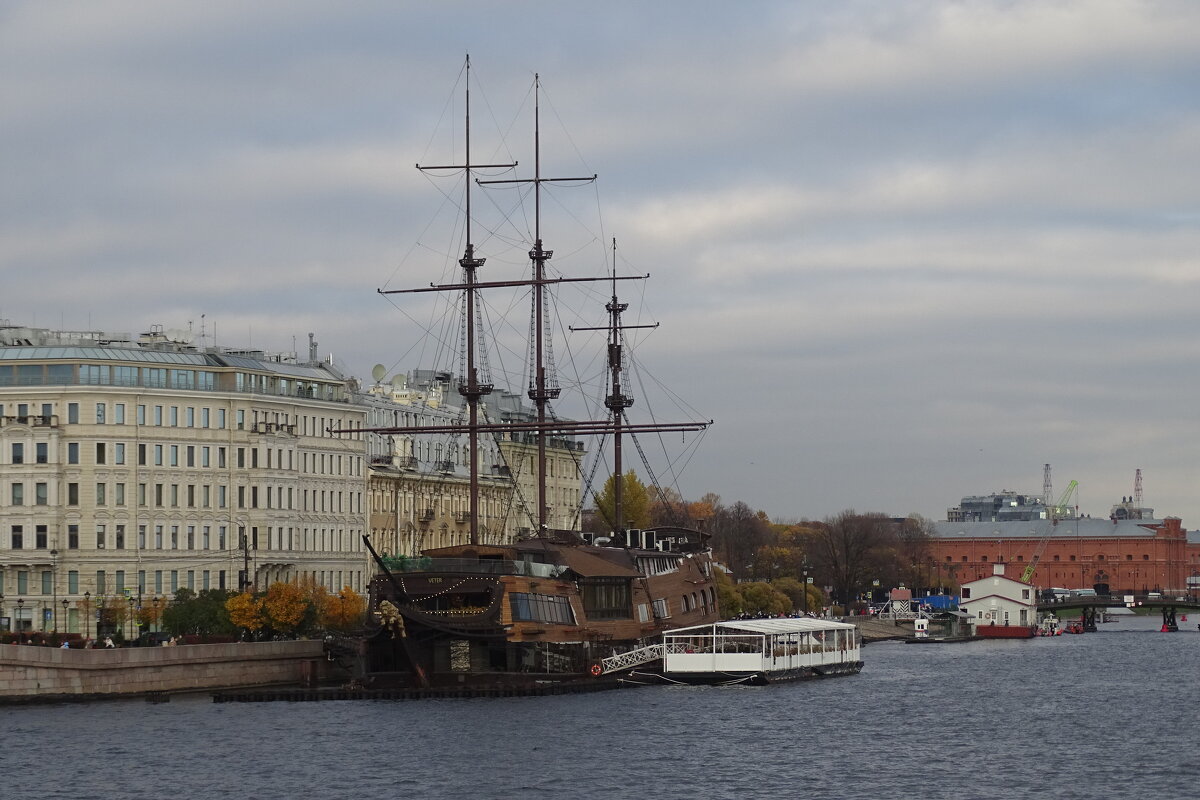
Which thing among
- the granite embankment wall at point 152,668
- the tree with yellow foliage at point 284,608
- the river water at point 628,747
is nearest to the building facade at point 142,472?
the tree with yellow foliage at point 284,608

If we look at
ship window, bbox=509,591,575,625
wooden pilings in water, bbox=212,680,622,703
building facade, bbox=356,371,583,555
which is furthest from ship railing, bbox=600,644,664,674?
building facade, bbox=356,371,583,555

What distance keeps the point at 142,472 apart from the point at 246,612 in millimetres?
18589

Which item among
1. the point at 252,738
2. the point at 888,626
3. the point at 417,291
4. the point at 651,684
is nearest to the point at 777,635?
the point at 651,684

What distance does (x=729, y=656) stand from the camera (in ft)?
323

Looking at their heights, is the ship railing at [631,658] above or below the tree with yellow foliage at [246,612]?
below

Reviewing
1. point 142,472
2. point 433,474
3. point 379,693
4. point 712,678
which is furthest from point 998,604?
point 379,693

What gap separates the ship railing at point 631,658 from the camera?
307ft

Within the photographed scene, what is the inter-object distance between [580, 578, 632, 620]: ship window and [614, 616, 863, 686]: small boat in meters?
2.02

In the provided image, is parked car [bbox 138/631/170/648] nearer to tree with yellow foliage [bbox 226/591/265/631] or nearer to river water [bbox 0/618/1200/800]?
tree with yellow foliage [bbox 226/591/265/631]

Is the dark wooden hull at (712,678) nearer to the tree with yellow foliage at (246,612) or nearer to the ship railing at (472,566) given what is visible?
the ship railing at (472,566)

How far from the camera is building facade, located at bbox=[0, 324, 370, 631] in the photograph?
349 feet

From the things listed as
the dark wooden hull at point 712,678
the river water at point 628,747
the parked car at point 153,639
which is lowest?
the river water at point 628,747

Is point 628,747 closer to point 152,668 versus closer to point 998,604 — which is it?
point 152,668

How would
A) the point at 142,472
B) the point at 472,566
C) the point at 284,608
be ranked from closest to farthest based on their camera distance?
the point at 472,566, the point at 284,608, the point at 142,472
